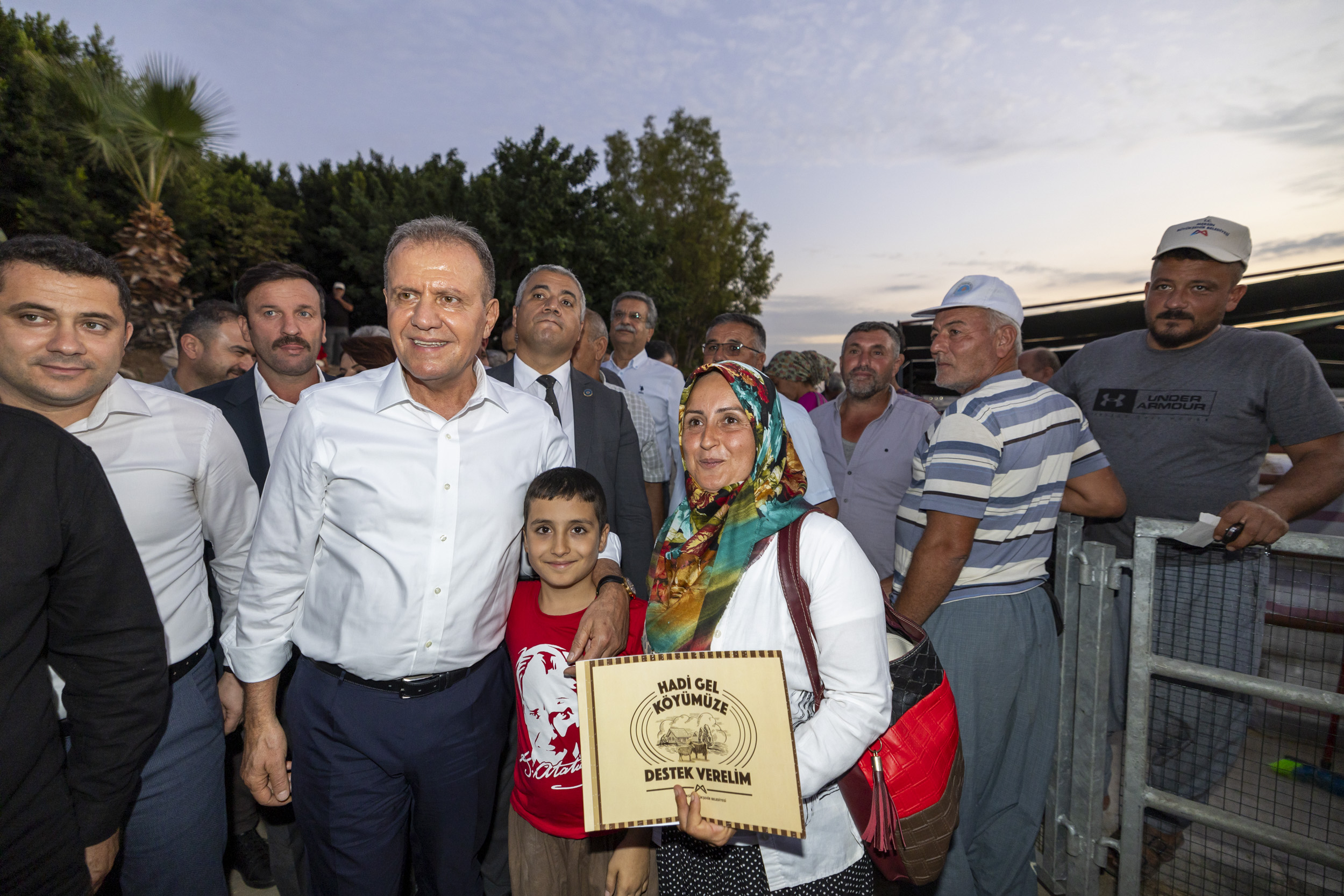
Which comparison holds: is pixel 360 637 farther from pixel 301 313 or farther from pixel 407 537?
pixel 301 313

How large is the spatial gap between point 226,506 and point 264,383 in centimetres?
118

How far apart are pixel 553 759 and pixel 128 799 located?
117 cm

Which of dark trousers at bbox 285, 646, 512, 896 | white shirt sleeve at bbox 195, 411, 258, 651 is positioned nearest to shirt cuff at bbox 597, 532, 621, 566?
dark trousers at bbox 285, 646, 512, 896

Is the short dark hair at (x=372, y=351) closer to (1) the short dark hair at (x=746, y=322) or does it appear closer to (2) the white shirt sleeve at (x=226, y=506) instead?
(1) the short dark hair at (x=746, y=322)

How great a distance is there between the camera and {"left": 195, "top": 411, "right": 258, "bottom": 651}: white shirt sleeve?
89.7 inches

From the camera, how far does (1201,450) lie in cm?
293

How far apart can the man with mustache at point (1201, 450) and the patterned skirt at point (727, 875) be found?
5.88ft

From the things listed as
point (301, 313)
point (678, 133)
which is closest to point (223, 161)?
point (678, 133)

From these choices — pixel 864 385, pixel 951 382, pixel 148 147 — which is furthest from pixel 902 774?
pixel 148 147

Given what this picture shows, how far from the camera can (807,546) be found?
1648 mm

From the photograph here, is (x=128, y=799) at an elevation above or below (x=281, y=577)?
below

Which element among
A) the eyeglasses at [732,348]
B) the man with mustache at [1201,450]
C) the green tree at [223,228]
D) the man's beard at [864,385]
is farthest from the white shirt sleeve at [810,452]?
the green tree at [223,228]

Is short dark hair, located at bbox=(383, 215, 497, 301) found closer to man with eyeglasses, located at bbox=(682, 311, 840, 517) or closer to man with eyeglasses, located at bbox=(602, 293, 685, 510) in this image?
man with eyeglasses, located at bbox=(682, 311, 840, 517)

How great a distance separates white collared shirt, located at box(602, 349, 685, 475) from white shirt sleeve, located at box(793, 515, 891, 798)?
146 inches
